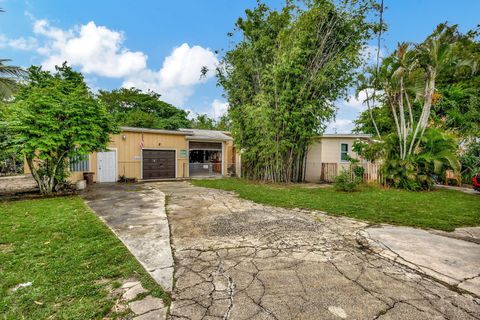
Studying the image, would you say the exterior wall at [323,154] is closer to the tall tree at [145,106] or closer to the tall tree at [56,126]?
the tall tree at [56,126]

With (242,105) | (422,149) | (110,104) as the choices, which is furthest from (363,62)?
(110,104)

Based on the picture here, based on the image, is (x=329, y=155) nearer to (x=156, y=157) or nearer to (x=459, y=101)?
(x=459, y=101)

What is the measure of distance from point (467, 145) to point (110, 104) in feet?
102

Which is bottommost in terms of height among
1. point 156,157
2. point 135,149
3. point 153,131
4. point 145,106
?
point 156,157

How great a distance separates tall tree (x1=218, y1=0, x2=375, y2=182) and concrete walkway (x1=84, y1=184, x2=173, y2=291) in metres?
6.46

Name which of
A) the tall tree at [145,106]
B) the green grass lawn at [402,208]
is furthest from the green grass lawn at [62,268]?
the tall tree at [145,106]

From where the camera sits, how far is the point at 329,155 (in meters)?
13.1

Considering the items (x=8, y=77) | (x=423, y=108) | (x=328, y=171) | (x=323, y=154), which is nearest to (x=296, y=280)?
(x=423, y=108)

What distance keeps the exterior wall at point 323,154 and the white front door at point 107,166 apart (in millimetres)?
10954

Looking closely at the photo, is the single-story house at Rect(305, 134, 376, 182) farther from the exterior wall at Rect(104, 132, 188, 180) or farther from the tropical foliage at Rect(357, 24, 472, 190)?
the exterior wall at Rect(104, 132, 188, 180)

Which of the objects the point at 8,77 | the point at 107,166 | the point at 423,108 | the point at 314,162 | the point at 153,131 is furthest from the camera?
the point at 314,162

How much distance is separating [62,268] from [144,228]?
1.55 m

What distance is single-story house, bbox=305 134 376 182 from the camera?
12.8 m

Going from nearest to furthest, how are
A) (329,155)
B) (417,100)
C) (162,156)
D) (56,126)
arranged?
(56,126) → (417,100) → (329,155) → (162,156)
